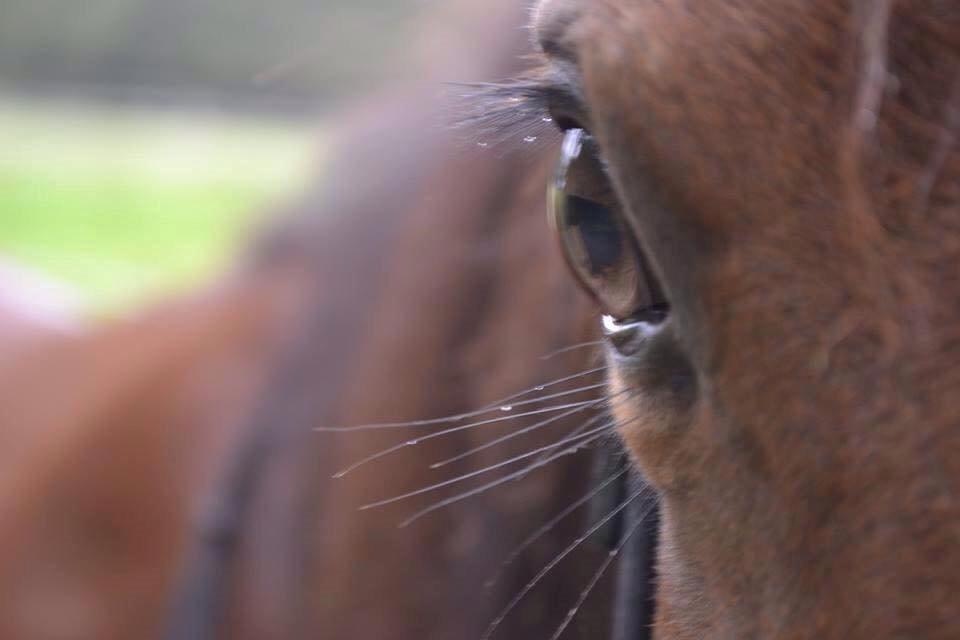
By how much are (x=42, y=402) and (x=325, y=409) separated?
0.67 metres

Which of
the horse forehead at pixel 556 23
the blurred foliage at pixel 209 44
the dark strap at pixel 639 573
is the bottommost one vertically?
the dark strap at pixel 639 573

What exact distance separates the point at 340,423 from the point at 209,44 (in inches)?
160

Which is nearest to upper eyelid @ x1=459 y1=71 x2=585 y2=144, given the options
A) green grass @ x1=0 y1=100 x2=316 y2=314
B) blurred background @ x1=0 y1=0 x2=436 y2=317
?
blurred background @ x1=0 y1=0 x2=436 y2=317

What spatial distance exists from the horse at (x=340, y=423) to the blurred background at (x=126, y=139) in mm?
780

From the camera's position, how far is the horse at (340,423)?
91 centimetres

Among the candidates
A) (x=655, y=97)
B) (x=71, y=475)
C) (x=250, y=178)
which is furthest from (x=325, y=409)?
(x=250, y=178)

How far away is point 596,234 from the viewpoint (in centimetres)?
61

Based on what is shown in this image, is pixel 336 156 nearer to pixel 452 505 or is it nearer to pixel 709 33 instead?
pixel 452 505

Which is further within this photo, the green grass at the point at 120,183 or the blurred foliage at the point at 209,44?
the green grass at the point at 120,183

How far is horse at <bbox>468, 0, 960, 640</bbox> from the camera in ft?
1.45

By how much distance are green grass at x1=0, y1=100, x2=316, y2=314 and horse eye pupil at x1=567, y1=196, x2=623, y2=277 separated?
4.43 meters

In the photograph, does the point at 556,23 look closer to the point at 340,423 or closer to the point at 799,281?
→ the point at 799,281

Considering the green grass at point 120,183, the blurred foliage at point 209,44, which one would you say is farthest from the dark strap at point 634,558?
the green grass at point 120,183

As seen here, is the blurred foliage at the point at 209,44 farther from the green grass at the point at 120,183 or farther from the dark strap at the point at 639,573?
the dark strap at the point at 639,573
